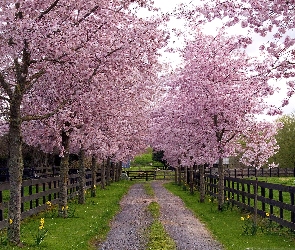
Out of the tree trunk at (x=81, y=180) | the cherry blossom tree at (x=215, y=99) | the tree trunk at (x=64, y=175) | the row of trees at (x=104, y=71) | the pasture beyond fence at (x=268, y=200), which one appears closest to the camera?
the row of trees at (x=104, y=71)

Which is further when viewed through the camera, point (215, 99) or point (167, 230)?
point (215, 99)

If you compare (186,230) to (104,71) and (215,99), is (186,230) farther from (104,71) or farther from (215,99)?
(215,99)

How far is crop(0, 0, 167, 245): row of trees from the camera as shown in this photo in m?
12.5

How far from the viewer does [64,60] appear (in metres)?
14.2

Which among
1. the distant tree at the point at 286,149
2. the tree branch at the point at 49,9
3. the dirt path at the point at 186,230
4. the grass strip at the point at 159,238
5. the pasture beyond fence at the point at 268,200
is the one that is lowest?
the dirt path at the point at 186,230

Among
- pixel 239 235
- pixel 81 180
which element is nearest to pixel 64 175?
pixel 81 180

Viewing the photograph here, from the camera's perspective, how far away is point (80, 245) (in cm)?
1321

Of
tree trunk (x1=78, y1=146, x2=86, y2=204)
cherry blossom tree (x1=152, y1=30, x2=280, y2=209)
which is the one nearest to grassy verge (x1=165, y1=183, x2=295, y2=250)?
cherry blossom tree (x1=152, y1=30, x2=280, y2=209)

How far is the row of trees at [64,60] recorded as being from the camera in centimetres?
1253

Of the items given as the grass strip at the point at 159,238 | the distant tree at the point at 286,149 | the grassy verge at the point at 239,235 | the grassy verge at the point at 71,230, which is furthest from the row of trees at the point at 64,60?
the distant tree at the point at 286,149

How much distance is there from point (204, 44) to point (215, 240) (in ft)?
48.5

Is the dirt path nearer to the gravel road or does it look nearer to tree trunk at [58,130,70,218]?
the gravel road

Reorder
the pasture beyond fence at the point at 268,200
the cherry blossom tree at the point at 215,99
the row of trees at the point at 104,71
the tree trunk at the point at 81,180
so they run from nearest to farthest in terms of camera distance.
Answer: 1. the row of trees at the point at 104,71
2. the pasture beyond fence at the point at 268,200
3. the cherry blossom tree at the point at 215,99
4. the tree trunk at the point at 81,180

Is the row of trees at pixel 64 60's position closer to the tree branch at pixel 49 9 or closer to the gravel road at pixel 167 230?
the tree branch at pixel 49 9
